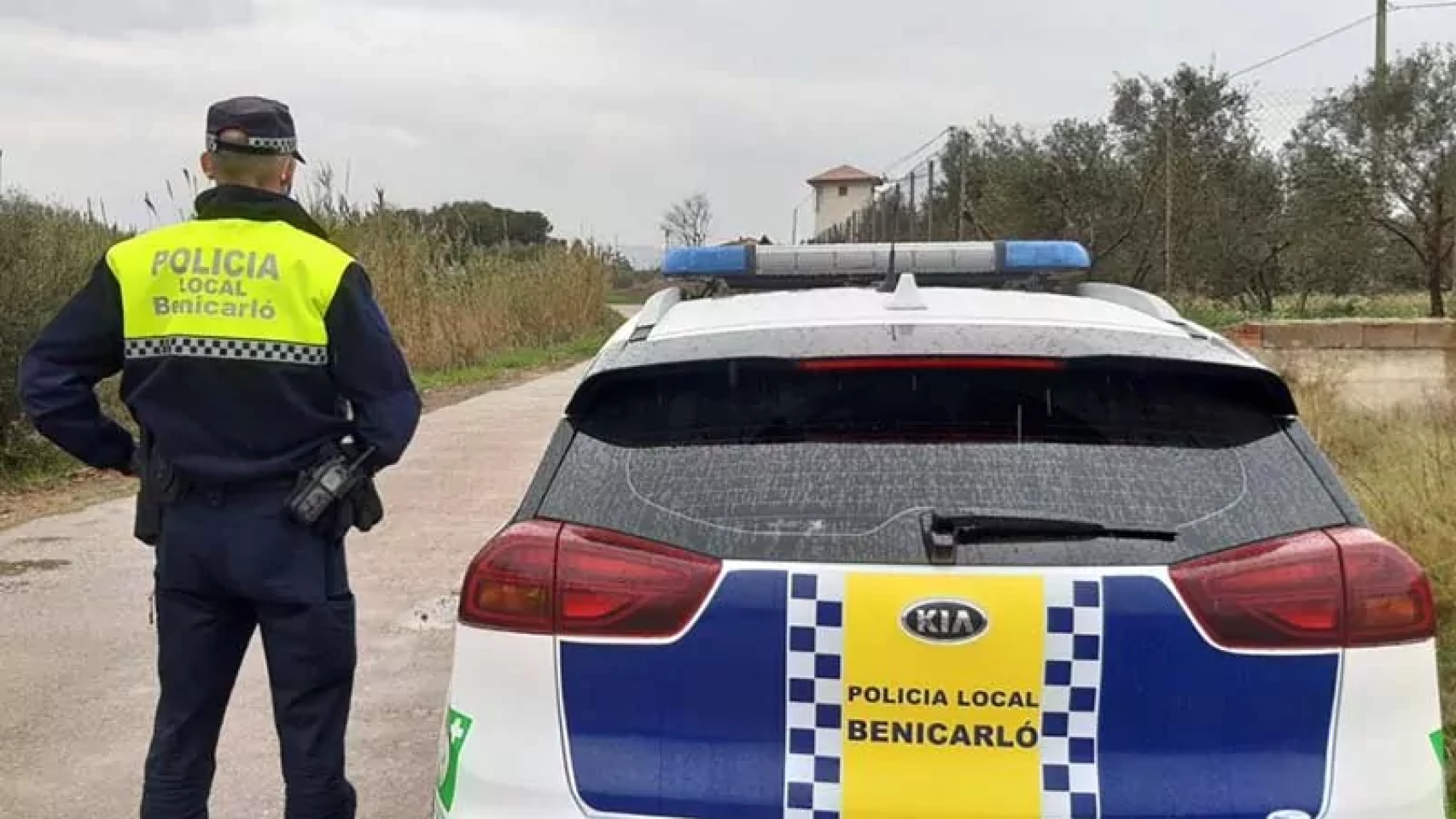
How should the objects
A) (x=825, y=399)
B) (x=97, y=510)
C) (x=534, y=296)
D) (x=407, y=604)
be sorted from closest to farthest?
(x=825, y=399), (x=407, y=604), (x=97, y=510), (x=534, y=296)

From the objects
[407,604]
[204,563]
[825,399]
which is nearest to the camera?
[825,399]

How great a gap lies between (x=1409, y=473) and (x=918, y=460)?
15.8 ft

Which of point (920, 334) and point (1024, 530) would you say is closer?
point (1024, 530)

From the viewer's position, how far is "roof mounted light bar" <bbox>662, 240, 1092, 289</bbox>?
444 centimetres

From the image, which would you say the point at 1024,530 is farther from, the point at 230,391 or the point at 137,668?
the point at 137,668

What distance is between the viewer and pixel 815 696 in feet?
7.11

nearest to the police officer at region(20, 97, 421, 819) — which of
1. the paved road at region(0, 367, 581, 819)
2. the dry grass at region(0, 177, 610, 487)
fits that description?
the paved road at region(0, 367, 581, 819)

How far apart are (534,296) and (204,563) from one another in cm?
2509

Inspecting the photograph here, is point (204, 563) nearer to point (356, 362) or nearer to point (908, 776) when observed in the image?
point (356, 362)

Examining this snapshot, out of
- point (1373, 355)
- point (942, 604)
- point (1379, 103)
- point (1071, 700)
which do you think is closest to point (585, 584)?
point (942, 604)

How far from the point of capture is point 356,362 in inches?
120

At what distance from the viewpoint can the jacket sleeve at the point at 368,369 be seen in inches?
120

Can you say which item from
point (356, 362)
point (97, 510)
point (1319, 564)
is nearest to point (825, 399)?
point (1319, 564)

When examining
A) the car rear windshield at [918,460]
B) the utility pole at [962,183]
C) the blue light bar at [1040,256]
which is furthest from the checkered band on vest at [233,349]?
the utility pole at [962,183]
